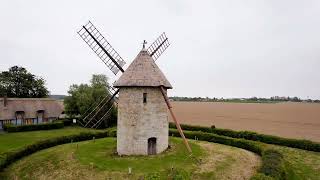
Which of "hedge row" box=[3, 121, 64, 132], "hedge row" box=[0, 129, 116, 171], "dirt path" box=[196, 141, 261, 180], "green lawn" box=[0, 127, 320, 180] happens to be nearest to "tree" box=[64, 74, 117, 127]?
"hedge row" box=[3, 121, 64, 132]

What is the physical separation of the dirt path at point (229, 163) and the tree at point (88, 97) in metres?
24.6

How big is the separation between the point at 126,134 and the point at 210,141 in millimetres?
12491

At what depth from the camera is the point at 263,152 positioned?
86.8 ft

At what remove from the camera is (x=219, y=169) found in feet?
75.6

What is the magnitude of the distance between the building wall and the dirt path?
190 inches

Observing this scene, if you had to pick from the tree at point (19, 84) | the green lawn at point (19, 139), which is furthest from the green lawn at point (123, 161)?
the tree at point (19, 84)

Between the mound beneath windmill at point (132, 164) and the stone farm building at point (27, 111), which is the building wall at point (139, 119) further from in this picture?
the stone farm building at point (27, 111)

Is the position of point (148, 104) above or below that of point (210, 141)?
above

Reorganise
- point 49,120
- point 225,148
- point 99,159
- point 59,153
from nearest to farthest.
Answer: point 99,159, point 59,153, point 225,148, point 49,120

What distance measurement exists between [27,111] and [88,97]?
9.81 meters

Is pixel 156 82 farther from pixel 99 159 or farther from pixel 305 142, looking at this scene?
pixel 305 142

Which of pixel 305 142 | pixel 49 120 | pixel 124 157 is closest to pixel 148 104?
pixel 124 157

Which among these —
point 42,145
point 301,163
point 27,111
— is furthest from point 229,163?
point 27,111

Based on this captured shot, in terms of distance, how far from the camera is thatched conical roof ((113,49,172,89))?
2584 cm
